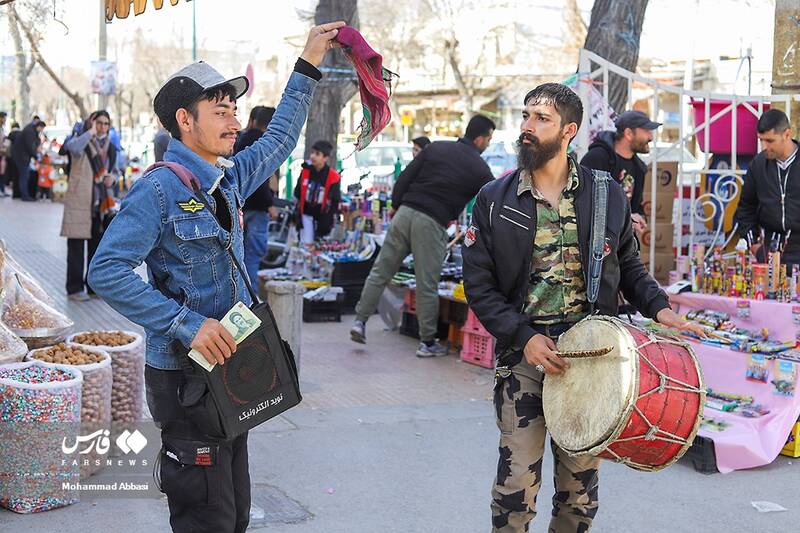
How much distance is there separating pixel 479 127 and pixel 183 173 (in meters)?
5.58

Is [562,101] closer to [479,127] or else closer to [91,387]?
[91,387]

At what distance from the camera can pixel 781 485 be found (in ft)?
18.6

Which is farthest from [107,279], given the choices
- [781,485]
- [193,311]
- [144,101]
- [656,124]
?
[144,101]

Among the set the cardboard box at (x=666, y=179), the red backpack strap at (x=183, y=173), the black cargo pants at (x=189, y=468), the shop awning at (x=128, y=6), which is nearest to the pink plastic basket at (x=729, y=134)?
the cardboard box at (x=666, y=179)

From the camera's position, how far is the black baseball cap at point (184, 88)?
129 inches

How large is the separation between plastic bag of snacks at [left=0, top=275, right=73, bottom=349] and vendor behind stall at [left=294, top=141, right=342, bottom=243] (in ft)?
21.0

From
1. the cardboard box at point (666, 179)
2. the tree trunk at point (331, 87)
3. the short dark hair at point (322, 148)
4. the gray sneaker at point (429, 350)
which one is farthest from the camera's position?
the tree trunk at point (331, 87)

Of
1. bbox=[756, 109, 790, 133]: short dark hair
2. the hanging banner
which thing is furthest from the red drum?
the hanging banner

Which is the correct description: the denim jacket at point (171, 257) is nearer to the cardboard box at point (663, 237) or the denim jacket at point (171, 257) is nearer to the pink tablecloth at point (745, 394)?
the pink tablecloth at point (745, 394)

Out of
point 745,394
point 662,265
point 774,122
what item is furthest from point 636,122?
point 745,394

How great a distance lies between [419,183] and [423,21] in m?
38.6

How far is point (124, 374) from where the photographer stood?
5.53 metres

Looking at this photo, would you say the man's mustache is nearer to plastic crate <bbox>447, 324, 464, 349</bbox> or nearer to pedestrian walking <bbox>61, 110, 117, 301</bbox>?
plastic crate <bbox>447, 324, 464, 349</bbox>

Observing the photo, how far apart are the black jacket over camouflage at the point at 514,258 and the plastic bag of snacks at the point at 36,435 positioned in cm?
212
